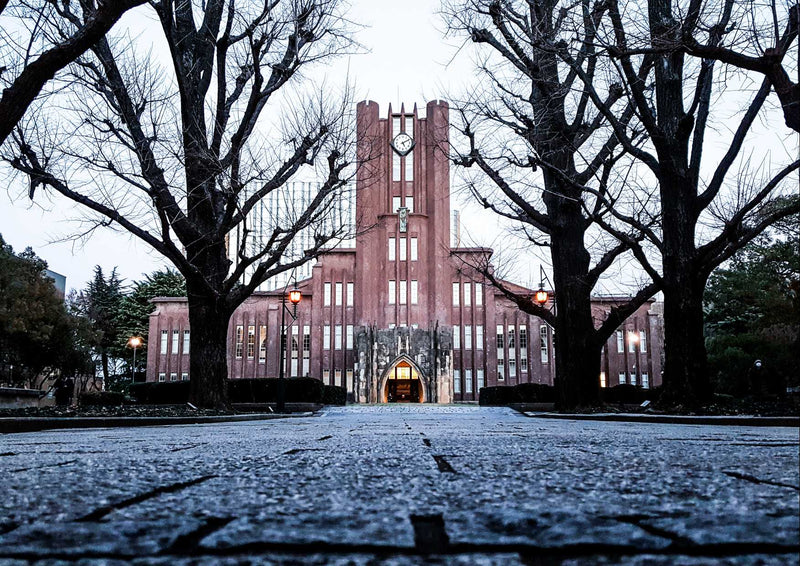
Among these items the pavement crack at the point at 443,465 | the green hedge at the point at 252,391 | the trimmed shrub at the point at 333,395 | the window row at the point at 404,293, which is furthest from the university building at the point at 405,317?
the pavement crack at the point at 443,465

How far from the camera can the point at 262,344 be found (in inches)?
2089

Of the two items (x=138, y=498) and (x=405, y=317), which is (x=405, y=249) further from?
(x=138, y=498)

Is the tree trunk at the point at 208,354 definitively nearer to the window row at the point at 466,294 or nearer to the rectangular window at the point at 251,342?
the window row at the point at 466,294

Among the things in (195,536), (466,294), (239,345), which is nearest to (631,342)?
(466,294)

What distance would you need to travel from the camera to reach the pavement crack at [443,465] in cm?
204

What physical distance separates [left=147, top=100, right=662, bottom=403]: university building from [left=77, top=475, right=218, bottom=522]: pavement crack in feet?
156

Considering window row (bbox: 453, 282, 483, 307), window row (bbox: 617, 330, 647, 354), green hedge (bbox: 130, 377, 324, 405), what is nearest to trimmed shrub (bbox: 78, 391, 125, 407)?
green hedge (bbox: 130, 377, 324, 405)

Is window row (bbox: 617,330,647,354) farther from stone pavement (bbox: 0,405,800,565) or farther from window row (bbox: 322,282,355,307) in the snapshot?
stone pavement (bbox: 0,405,800,565)

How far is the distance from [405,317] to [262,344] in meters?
11.5

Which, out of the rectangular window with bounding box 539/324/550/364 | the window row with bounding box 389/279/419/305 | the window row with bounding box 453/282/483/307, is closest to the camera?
the window row with bounding box 389/279/419/305

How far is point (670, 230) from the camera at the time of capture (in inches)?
477

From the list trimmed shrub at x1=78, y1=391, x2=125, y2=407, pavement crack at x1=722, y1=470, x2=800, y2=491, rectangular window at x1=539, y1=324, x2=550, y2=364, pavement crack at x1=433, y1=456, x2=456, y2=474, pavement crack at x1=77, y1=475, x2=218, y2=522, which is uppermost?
rectangular window at x1=539, y1=324, x2=550, y2=364

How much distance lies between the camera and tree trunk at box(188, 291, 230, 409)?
14.7 metres

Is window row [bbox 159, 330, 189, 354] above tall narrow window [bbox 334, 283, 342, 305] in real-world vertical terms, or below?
below
